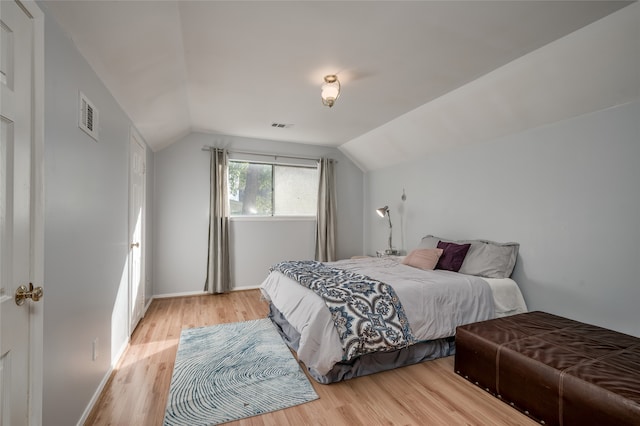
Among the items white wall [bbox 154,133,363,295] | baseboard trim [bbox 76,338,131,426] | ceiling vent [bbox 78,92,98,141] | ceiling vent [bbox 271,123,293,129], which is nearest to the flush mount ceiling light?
ceiling vent [bbox 271,123,293,129]

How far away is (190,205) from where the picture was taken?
14.7 feet

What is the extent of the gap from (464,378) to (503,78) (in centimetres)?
263

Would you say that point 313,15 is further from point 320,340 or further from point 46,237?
point 320,340

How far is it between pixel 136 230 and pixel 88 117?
5.50 feet

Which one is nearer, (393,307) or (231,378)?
(231,378)

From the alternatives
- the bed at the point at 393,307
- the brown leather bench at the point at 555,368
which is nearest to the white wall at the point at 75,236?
the bed at the point at 393,307

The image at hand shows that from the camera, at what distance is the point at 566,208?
2697 millimetres

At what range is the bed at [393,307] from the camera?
7.07ft

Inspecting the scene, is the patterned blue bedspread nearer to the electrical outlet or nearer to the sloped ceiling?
the electrical outlet

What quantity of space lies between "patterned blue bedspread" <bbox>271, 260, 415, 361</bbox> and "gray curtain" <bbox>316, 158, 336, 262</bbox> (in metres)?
2.57

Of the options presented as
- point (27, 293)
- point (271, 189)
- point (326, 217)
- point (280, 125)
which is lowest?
point (27, 293)

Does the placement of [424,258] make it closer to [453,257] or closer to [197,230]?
[453,257]

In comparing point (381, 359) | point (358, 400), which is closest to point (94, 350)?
point (358, 400)

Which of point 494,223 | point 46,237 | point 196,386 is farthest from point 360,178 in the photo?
point 46,237
